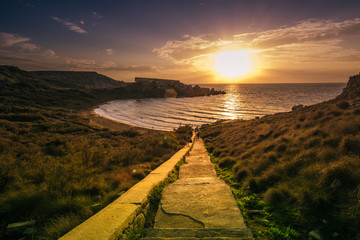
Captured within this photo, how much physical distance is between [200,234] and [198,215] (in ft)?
2.83

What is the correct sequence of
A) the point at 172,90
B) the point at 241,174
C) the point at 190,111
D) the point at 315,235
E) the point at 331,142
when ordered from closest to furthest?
the point at 315,235
the point at 331,142
the point at 241,174
the point at 190,111
the point at 172,90

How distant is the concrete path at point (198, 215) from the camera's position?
289 centimetres

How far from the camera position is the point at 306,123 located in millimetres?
11594

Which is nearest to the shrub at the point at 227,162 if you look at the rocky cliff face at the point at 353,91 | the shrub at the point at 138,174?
the shrub at the point at 138,174

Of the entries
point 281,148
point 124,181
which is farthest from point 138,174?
point 281,148

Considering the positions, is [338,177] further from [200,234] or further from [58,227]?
[58,227]

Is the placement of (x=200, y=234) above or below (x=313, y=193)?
below

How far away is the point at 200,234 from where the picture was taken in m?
2.84

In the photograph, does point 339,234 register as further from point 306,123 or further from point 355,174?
point 306,123

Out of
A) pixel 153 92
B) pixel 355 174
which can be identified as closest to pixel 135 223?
pixel 355 174

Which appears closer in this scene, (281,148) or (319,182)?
(319,182)

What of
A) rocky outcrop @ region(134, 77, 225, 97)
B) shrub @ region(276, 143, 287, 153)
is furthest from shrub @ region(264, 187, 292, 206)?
rocky outcrop @ region(134, 77, 225, 97)

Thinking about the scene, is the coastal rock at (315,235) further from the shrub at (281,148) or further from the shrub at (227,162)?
the shrub at (227,162)

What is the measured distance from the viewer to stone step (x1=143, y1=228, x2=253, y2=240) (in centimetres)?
279
